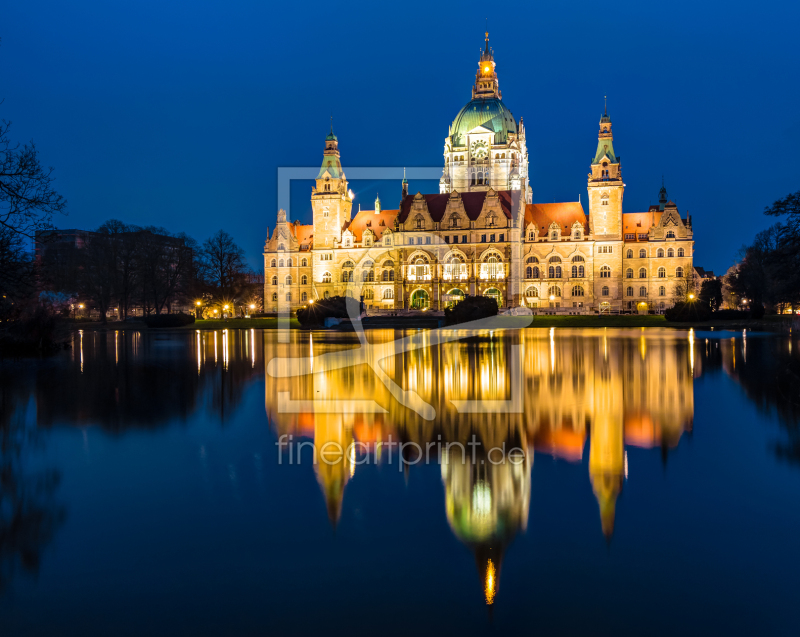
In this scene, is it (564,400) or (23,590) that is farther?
(564,400)

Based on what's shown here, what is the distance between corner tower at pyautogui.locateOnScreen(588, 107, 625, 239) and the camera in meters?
94.1

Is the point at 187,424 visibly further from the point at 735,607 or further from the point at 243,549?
the point at 735,607

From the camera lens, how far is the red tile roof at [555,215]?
9619cm

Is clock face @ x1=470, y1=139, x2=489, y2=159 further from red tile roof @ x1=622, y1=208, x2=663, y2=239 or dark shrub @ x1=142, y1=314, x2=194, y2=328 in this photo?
dark shrub @ x1=142, y1=314, x2=194, y2=328

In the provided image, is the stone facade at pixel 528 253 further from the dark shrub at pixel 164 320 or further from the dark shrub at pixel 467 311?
the dark shrub at pixel 164 320

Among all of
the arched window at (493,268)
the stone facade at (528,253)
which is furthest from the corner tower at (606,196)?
the arched window at (493,268)

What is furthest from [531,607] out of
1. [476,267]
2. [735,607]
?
[476,267]

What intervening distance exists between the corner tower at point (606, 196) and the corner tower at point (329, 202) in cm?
3742

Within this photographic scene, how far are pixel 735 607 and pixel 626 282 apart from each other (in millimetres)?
94526

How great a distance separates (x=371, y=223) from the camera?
10350cm

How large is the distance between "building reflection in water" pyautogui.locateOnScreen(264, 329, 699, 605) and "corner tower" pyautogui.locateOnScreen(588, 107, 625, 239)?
241 feet

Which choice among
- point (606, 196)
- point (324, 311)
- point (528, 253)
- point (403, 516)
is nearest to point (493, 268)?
point (528, 253)

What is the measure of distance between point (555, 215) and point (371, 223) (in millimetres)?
27765

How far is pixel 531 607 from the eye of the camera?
528 cm
